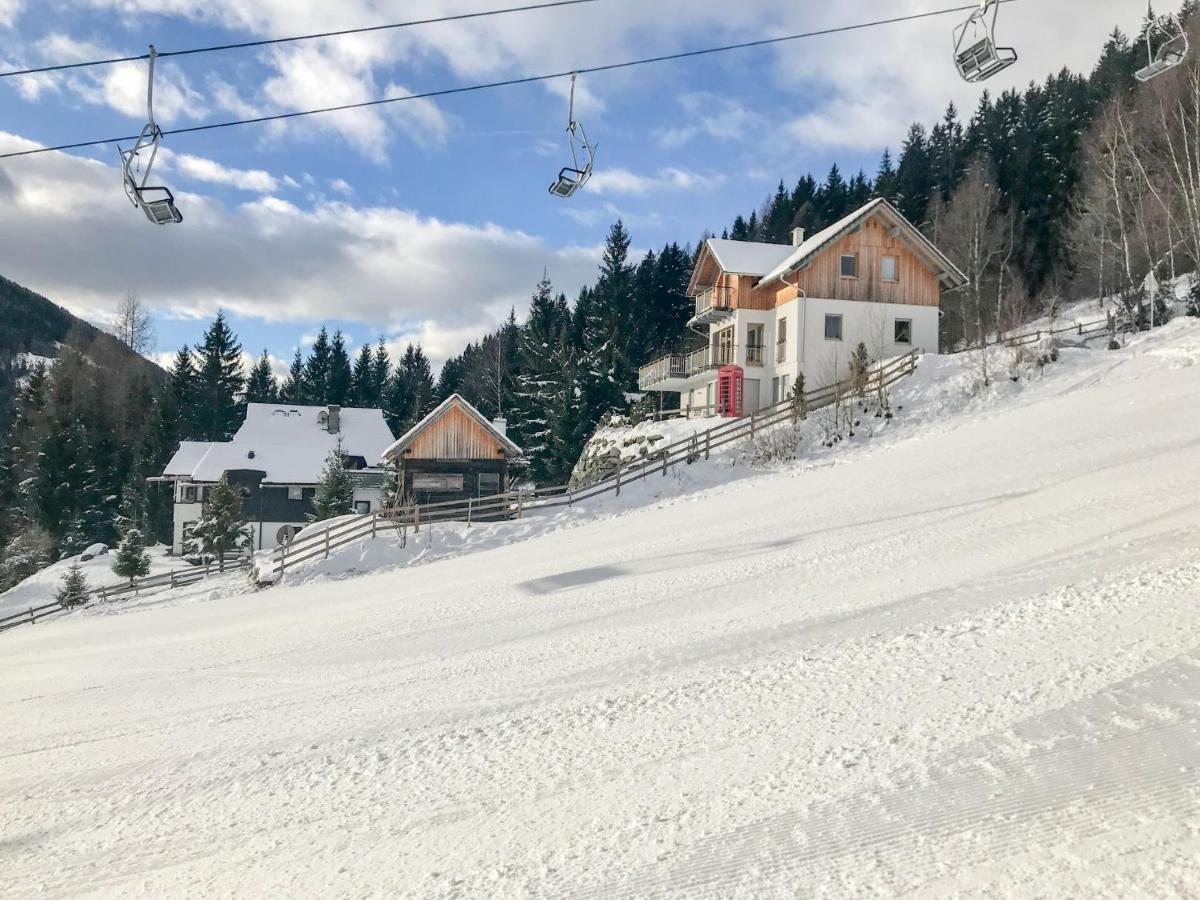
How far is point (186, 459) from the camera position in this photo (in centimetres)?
4828

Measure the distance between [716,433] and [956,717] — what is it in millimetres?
22288

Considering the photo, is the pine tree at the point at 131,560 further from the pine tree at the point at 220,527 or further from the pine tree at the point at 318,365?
the pine tree at the point at 318,365

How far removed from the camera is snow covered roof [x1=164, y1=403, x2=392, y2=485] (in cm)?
4409

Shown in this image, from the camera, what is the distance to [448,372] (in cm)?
9162

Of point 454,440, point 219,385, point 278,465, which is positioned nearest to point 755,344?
point 454,440

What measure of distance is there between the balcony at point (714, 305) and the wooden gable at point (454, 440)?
12.2m

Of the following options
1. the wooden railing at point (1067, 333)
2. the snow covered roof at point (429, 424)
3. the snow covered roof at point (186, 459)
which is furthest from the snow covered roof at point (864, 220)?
the snow covered roof at point (186, 459)

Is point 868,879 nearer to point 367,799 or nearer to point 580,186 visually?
point 367,799

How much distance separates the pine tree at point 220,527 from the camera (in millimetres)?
34066

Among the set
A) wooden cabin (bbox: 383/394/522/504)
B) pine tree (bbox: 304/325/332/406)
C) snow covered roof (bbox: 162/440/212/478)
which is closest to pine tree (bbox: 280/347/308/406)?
pine tree (bbox: 304/325/332/406)

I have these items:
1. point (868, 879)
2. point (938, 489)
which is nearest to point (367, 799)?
point (868, 879)

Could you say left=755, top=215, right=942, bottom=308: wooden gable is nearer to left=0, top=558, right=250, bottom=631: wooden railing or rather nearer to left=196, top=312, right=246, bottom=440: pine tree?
left=0, top=558, right=250, bottom=631: wooden railing

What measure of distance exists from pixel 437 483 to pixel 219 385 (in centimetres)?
4617

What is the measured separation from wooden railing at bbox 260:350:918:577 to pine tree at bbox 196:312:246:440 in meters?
48.0
